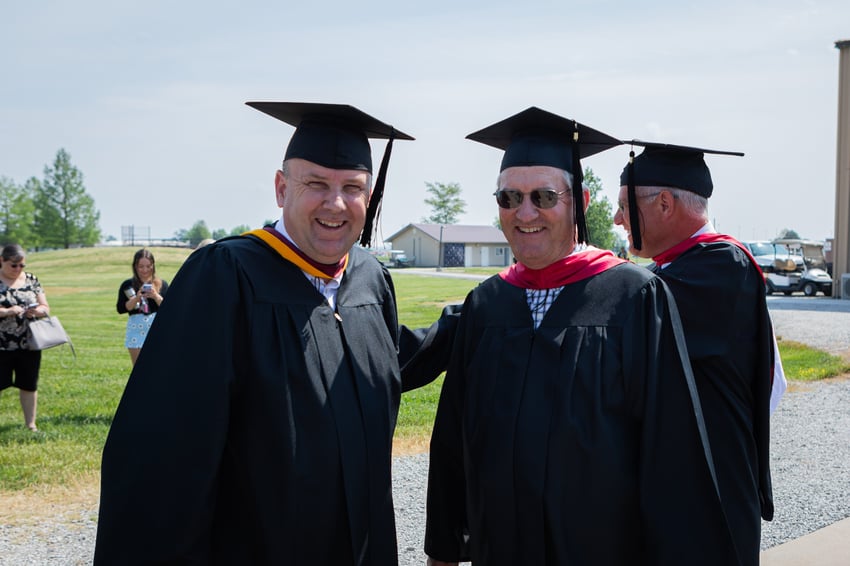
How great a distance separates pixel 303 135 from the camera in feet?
9.00

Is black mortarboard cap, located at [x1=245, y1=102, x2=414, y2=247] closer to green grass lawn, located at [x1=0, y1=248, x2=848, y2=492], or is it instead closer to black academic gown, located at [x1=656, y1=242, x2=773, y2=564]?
black academic gown, located at [x1=656, y1=242, x2=773, y2=564]

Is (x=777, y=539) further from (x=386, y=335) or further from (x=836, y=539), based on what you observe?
(x=386, y=335)

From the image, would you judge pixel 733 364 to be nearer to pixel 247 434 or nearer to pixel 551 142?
pixel 551 142

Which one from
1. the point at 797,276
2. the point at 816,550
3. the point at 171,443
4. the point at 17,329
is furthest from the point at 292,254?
the point at 797,276

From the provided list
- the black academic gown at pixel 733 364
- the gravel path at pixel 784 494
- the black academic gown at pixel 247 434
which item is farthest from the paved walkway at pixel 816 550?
the black academic gown at pixel 247 434

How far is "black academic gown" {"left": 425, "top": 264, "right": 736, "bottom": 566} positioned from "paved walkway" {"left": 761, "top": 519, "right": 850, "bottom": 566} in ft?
7.46

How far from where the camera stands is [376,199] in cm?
293

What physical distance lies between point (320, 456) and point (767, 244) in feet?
102

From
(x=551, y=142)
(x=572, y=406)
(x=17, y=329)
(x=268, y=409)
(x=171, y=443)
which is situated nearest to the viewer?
(x=171, y=443)

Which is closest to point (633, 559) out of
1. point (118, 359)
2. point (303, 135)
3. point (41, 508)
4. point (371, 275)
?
point (371, 275)

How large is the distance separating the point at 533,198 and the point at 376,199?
25.5 inches

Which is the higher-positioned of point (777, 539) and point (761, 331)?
point (761, 331)

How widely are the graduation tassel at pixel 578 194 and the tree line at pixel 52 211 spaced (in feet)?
239

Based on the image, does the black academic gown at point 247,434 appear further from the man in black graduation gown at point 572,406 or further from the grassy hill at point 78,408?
the grassy hill at point 78,408
